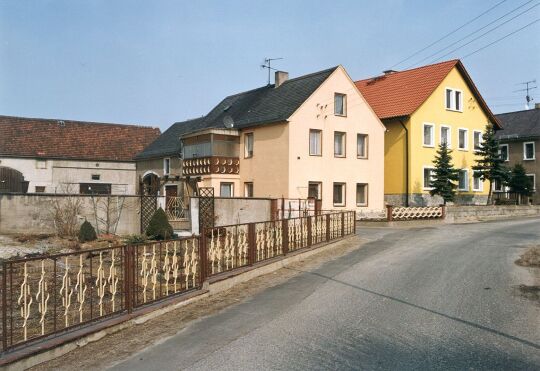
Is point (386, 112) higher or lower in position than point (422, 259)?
higher

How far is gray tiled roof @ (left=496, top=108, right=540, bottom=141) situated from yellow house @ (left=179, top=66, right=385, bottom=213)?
16805 millimetres

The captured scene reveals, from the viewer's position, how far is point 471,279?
10.9m

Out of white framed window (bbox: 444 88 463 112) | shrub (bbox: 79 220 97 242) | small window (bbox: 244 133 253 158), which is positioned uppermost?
white framed window (bbox: 444 88 463 112)

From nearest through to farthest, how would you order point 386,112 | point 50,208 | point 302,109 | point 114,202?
point 50,208
point 114,202
point 302,109
point 386,112

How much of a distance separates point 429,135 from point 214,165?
48.9 ft

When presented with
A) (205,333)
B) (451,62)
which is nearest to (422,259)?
(205,333)

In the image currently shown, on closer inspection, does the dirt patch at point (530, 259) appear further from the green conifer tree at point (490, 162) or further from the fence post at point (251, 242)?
the green conifer tree at point (490, 162)

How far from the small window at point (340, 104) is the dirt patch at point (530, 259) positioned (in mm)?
18373

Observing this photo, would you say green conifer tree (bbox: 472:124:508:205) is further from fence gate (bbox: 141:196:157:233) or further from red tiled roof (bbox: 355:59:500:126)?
fence gate (bbox: 141:196:157:233)

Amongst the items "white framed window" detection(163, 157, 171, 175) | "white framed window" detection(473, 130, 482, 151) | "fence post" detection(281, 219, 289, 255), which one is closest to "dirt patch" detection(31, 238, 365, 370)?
"fence post" detection(281, 219, 289, 255)

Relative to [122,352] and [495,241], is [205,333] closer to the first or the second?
[122,352]

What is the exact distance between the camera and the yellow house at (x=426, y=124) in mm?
34844

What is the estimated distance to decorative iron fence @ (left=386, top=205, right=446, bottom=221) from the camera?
2556cm

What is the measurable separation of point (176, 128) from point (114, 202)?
26270 millimetres
